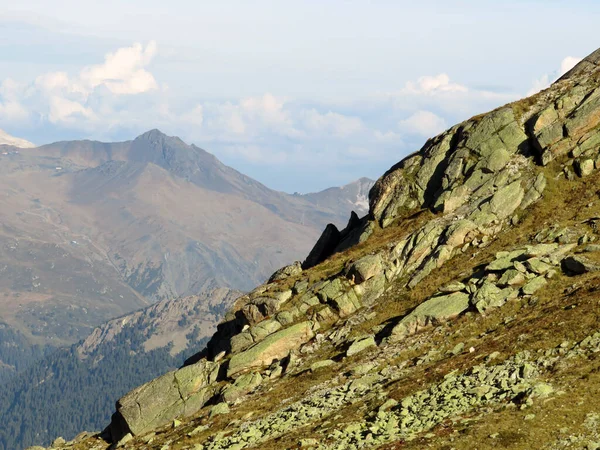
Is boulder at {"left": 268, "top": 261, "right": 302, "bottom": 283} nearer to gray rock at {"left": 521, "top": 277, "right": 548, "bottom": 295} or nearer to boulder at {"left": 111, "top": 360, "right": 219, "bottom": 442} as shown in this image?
boulder at {"left": 111, "top": 360, "right": 219, "bottom": 442}

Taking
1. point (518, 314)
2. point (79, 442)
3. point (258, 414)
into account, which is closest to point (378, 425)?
point (258, 414)

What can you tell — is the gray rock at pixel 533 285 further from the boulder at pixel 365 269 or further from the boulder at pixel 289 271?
the boulder at pixel 289 271

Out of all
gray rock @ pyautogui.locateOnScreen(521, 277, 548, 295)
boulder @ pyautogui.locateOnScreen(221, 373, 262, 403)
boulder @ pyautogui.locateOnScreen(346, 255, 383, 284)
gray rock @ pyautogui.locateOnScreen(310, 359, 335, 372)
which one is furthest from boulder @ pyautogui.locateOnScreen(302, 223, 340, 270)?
gray rock @ pyautogui.locateOnScreen(521, 277, 548, 295)

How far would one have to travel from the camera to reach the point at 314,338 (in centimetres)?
6350

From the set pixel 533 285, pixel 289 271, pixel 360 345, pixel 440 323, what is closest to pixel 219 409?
pixel 360 345

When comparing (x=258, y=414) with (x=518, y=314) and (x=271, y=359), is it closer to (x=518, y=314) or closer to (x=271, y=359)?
(x=271, y=359)

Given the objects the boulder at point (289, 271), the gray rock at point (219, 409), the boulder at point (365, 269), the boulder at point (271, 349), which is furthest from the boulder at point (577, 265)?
the boulder at point (289, 271)

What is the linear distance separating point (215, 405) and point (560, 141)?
44.0 meters

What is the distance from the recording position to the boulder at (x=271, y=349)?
62.7 m

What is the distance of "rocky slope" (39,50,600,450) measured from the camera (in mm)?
39500

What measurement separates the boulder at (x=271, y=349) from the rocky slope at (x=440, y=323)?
0.13 metres

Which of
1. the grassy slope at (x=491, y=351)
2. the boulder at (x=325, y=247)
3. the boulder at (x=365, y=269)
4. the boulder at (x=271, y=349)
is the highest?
the boulder at (x=325, y=247)

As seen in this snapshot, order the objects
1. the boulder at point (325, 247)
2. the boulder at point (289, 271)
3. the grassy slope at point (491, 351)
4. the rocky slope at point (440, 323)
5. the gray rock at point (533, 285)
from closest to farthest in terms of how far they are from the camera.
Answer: the grassy slope at point (491, 351) < the rocky slope at point (440, 323) < the gray rock at point (533, 285) < the boulder at point (289, 271) < the boulder at point (325, 247)

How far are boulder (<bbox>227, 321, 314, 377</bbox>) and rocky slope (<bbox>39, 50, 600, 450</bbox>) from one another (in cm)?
13
